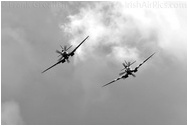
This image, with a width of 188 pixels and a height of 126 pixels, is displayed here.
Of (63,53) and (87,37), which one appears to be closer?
(87,37)

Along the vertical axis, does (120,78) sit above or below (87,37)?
below

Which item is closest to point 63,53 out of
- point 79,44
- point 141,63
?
point 79,44

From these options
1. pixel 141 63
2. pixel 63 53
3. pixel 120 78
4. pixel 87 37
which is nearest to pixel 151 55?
pixel 141 63

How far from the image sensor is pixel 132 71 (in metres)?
116

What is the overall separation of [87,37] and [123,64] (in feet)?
70.8

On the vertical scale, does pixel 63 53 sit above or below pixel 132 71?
above

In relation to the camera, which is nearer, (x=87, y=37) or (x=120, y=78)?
(x=87, y=37)

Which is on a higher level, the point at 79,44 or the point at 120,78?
the point at 79,44

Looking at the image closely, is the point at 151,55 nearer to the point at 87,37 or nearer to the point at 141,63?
the point at 141,63

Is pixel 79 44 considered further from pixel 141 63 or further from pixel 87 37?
pixel 141 63

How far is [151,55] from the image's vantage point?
111000 mm

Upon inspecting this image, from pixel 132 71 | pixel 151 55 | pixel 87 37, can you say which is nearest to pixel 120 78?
pixel 132 71

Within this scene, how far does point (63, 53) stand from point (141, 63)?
3212cm

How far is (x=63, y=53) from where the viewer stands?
11525 cm
